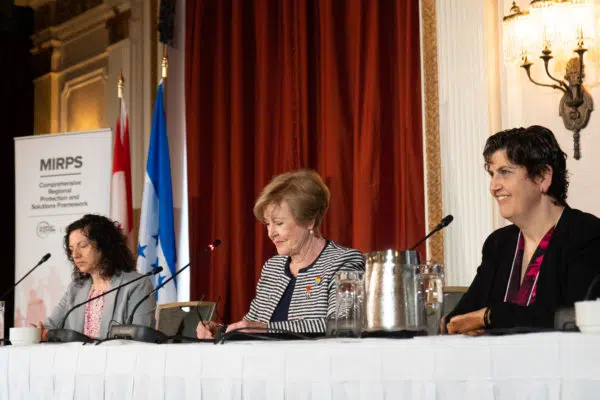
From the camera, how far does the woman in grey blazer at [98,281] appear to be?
4.16m

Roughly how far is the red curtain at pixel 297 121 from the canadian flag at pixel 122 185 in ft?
1.52

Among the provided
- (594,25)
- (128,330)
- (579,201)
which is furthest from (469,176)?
(128,330)

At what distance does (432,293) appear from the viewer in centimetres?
209

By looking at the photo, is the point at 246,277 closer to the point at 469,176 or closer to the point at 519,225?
the point at 469,176

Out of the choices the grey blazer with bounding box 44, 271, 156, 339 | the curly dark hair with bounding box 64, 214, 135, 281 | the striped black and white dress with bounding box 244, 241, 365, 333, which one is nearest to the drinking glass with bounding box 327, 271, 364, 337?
the striped black and white dress with bounding box 244, 241, 365, 333

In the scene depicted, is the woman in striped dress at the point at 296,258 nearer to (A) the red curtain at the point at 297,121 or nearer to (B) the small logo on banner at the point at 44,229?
(A) the red curtain at the point at 297,121

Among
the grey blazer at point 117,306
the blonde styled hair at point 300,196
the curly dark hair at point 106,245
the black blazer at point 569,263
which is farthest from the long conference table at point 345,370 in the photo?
the curly dark hair at point 106,245

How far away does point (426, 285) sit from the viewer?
2055 millimetres

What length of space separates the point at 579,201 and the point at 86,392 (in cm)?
253

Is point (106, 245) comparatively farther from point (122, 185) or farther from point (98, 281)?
point (122, 185)

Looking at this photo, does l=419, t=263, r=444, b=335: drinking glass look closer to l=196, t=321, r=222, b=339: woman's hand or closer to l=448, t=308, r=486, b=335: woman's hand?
l=448, t=308, r=486, b=335: woman's hand

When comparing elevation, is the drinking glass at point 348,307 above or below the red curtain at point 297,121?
below

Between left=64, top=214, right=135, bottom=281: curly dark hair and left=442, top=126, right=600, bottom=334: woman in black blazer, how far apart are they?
2.11 m

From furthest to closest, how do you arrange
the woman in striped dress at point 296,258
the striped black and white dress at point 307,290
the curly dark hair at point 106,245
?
the curly dark hair at point 106,245 < the woman in striped dress at point 296,258 < the striped black and white dress at point 307,290
